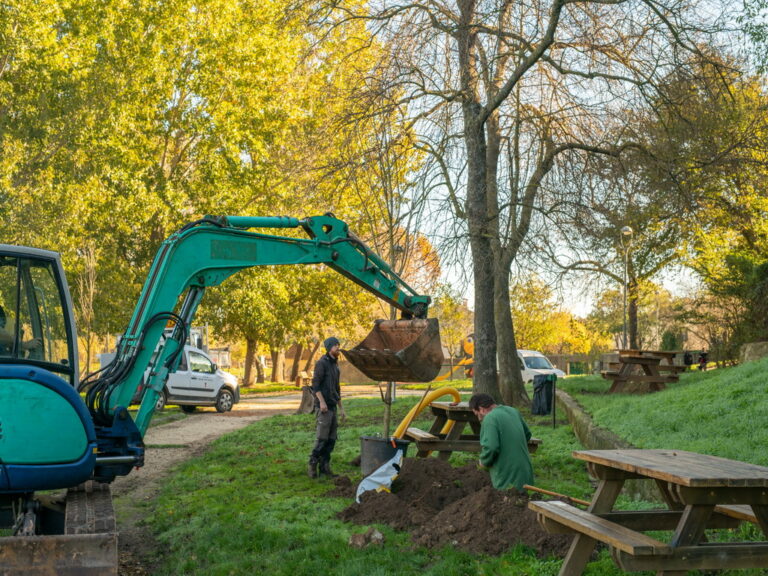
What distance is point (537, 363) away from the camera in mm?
34500

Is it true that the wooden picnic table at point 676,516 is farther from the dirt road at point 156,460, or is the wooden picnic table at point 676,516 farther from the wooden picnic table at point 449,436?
the wooden picnic table at point 449,436

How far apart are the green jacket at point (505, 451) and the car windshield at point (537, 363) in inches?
1050

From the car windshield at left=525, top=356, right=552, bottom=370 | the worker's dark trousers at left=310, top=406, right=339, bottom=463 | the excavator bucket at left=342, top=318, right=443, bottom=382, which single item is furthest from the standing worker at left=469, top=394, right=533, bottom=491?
the car windshield at left=525, top=356, right=552, bottom=370

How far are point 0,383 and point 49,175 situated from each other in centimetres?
1842

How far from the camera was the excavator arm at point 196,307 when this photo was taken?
6953 millimetres

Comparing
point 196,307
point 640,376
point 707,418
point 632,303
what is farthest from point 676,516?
point 632,303

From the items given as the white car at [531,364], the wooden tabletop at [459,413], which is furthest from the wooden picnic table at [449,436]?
the white car at [531,364]

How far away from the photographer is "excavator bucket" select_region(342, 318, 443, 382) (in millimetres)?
8945

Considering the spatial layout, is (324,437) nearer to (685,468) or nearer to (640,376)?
(685,468)

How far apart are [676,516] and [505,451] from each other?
2.22m

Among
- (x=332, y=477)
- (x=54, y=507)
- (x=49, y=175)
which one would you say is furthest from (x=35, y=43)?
(x=54, y=507)

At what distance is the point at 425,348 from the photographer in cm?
901

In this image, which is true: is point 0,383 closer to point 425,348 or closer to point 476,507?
point 476,507

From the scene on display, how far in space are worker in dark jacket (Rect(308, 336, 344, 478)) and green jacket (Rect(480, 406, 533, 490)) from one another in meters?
3.62
